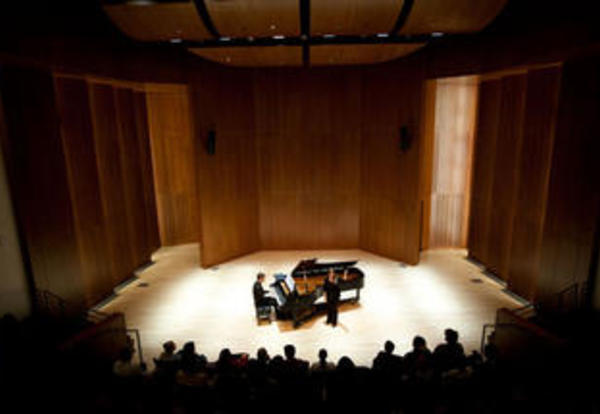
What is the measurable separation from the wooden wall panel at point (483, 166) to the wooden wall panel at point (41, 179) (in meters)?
9.35

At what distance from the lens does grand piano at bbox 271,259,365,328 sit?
733 cm

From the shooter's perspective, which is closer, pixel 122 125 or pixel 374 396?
pixel 374 396

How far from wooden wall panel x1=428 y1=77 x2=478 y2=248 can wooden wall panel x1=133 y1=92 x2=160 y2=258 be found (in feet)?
26.5

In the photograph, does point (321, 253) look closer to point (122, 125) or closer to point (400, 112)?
point (400, 112)

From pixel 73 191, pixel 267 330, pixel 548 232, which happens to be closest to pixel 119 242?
pixel 73 191

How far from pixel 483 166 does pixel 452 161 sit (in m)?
1.17

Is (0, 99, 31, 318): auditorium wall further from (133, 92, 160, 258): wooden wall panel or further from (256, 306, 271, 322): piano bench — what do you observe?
(133, 92, 160, 258): wooden wall panel

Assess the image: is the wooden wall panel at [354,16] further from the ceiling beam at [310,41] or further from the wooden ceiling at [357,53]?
the wooden ceiling at [357,53]

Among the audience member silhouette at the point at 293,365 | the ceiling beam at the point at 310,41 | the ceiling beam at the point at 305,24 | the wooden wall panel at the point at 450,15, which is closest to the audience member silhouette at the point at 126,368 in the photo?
the audience member silhouette at the point at 293,365

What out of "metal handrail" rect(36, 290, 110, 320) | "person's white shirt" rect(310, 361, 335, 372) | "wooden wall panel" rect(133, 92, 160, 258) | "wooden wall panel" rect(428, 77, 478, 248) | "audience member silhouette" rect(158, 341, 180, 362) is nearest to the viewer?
"person's white shirt" rect(310, 361, 335, 372)

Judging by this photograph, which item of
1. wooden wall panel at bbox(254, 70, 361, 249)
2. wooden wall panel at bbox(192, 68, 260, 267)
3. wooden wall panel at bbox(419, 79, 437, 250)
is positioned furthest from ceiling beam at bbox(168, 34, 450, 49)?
wooden wall panel at bbox(254, 70, 361, 249)

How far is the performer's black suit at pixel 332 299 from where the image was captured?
287 inches

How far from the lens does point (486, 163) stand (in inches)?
390

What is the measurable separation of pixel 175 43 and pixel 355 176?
19.4ft
